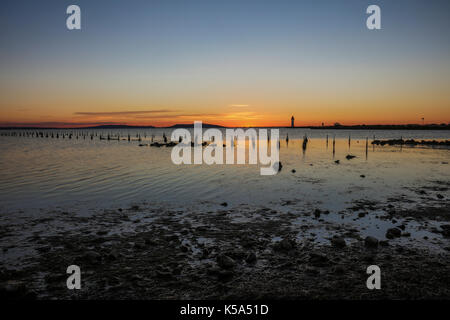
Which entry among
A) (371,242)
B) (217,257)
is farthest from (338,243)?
(217,257)

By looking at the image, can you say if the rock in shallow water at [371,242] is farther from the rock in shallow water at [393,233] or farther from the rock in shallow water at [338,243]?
the rock in shallow water at [393,233]

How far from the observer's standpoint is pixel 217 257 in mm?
8562

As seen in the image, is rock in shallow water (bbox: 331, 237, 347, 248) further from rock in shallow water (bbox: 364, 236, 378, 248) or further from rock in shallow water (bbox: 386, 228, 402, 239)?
rock in shallow water (bbox: 386, 228, 402, 239)

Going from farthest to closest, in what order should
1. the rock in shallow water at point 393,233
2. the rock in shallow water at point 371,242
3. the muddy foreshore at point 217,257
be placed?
the rock in shallow water at point 393,233 < the rock in shallow water at point 371,242 < the muddy foreshore at point 217,257

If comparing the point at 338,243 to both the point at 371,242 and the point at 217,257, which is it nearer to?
the point at 371,242

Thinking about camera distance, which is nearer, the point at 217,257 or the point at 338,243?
the point at 217,257

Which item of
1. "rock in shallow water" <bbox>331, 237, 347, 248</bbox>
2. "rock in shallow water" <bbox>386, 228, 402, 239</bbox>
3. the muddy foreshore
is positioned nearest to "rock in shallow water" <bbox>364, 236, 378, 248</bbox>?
the muddy foreshore

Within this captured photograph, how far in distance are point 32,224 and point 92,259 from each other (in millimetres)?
5372

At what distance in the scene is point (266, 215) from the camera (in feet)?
44.8

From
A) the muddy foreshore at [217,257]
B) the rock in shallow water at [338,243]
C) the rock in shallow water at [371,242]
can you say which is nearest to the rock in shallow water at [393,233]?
the muddy foreshore at [217,257]

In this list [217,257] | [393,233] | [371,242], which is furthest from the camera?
[393,233]

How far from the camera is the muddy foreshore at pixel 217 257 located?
6953mm

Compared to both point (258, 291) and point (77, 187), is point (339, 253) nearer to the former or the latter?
point (258, 291)
